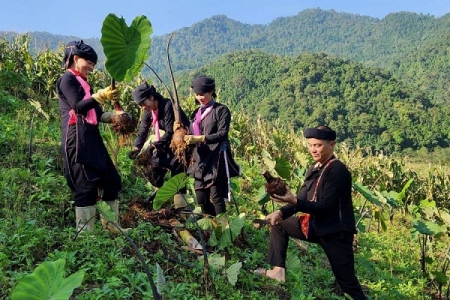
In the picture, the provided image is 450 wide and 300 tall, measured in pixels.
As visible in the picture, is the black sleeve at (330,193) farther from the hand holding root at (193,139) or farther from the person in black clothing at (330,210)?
the hand holding root at (193,139)

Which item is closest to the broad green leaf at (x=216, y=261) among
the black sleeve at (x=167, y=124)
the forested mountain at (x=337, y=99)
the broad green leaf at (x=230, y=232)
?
the broad green leaf at (x=230, y=232)

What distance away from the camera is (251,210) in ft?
19.8

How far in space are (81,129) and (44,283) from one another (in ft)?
6.22

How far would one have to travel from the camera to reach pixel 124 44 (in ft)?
9.98

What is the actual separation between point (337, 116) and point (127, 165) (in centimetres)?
5209

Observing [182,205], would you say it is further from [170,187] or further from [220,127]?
[170,187]

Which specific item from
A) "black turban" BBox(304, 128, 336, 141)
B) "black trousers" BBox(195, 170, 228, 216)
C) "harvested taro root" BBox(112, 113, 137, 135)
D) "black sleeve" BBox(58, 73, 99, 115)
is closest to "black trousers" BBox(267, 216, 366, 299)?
"black turban" BBox(304, 128, 336, 141)

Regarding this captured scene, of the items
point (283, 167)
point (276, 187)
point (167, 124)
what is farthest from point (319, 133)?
point (167, 124)

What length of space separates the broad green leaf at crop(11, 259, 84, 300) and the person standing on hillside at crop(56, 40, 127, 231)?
5.59 ft

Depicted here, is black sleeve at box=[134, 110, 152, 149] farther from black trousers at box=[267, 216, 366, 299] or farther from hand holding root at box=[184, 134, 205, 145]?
black trousers at box=[267, 216, 366, 299]

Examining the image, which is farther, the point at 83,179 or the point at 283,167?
the point at 283,167

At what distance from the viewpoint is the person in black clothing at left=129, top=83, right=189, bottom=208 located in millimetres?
3960

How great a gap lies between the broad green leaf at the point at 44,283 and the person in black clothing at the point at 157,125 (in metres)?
2.36

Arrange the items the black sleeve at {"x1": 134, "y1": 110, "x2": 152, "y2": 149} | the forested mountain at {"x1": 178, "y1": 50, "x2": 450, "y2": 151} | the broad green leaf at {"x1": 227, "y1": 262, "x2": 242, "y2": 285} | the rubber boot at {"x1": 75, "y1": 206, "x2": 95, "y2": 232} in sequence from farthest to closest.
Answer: the forested mountain at {"x1": 178, "y1": 50, "x2": 450, "y2": 151}
the black sleeve at {"x1": 134, "y1": 110, "x2": 152, "y2": 149}
the rubber boot at {"x1": 75, "y1": 206, "x2": 95, "y2": 232}
the broad green leaf at {"x1": 227, "y1": 262, "x2": 242, "y2": 285}
